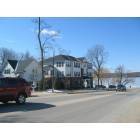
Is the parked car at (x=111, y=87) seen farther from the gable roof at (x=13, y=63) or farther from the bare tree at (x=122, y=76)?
the gable roof at (x=13, y=63)

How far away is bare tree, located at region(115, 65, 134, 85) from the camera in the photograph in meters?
16.0

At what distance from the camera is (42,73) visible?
752 inches

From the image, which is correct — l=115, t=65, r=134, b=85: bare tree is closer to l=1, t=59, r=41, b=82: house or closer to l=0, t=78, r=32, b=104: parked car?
l=1, t=59, r=41, b=82: house

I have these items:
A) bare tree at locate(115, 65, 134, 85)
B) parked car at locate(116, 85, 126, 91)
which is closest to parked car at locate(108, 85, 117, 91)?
parked car at locate(116, 85, 126, 91)

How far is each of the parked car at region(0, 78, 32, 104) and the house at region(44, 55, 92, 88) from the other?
104cm

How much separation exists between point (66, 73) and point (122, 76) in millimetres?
3264

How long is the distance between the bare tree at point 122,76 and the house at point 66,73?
1262mm

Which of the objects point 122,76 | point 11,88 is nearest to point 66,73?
point 11,88

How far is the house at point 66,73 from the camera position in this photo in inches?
726
